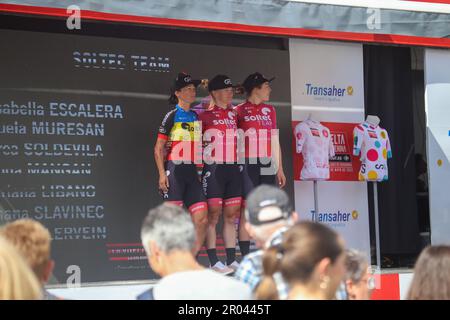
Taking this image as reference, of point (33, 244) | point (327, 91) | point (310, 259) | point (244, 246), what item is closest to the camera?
point (310, 259)

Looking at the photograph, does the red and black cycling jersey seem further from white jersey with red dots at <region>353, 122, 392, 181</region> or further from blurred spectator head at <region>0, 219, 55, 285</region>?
blurred spectator head at <region>0, 219, 55, 285</region>

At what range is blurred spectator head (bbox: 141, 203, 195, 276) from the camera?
2.81 meters

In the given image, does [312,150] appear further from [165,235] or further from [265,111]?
[165,235]

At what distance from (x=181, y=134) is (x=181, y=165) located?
0.92 ft

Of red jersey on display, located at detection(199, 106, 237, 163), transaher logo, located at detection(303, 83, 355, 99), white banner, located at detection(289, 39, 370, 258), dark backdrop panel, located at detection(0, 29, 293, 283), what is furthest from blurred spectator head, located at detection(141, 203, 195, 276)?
transaher logo, located at detection(303, 83, 355, 99)

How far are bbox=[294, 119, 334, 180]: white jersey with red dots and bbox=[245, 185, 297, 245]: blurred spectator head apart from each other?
4.44m

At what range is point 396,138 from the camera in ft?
27.4

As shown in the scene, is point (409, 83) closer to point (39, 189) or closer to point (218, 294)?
point (39, 189)

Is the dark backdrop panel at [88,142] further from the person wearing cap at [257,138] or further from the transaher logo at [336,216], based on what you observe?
the transaher logo at [336,216]

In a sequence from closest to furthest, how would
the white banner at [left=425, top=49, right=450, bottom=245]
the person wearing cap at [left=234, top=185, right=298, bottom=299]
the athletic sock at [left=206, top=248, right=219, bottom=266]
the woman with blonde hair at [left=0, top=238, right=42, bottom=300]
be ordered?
the woman with blonde hair at [left=0, top=238, right=42, bottom=300], the person wearing cap at [left=234, top=185, right=298, bottom=299], the athletic sock at [left=206, top=248, right=219, bottom=266], the white banner at [left=425, top=49, right=450, bottom=245]

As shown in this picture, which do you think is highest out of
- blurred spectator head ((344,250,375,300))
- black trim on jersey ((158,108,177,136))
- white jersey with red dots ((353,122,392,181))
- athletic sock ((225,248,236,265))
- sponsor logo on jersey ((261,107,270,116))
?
sponsor logo on jersey ((261,107,270,116))

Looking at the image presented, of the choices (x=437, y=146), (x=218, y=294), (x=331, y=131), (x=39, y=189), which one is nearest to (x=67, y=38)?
(x=39, y=189)

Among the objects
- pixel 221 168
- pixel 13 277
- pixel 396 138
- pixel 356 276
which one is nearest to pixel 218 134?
pixel 221 168

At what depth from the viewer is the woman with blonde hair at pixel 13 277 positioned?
2248 mm
